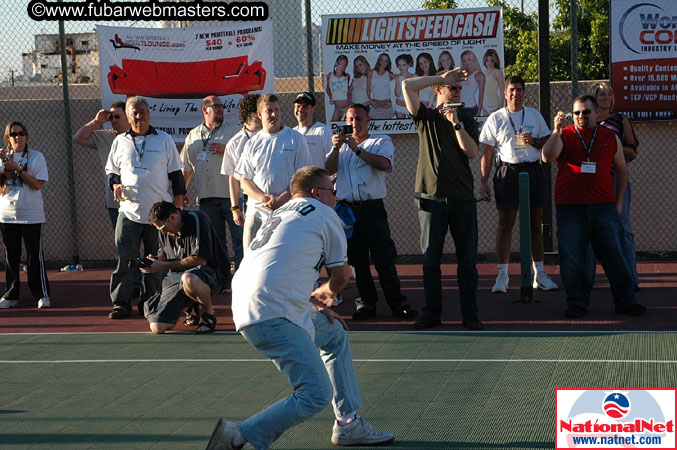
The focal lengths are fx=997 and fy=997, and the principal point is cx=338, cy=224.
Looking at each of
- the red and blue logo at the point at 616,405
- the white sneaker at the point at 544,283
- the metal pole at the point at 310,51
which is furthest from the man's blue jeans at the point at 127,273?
the red and blue logo at the point at 616,405

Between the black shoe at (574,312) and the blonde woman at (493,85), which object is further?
the blonde woman at (493,85)

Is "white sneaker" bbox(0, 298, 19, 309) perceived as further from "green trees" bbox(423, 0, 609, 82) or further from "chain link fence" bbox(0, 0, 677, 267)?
"green trees" bbox(423, 0, 609, 82)

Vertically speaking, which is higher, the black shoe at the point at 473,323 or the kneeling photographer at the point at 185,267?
the kneeling photographer at the point at 185,267

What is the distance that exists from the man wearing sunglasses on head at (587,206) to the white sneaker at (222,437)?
5.01 metres

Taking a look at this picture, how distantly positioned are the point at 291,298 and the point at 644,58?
9.00 meters

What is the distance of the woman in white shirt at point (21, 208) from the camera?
11.1 metres

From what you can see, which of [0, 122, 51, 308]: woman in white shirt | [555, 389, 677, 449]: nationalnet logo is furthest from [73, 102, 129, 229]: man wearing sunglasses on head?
[555, 389, 677, 449]: nationalnet logo

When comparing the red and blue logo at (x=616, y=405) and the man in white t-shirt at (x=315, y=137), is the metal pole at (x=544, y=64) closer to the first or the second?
the man in white t-shirt at (x=315, y=137)

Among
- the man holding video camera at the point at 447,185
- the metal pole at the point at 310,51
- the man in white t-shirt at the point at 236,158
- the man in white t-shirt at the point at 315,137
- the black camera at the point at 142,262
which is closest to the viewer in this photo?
the man holding video camera at the point at 447,185

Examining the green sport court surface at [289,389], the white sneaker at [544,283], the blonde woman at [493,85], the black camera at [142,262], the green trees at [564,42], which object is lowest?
the green sport court surface at [289,389]

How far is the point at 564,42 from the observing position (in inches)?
1357

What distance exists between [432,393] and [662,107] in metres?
7.53

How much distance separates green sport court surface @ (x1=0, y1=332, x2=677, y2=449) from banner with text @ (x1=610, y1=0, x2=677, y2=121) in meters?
5.25

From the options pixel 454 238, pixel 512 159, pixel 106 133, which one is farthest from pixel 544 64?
pixel 106 133
